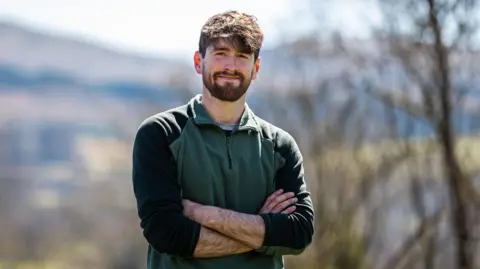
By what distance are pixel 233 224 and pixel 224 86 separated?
17.2 inches

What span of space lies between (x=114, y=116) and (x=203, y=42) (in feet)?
113

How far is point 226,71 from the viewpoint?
3129mm

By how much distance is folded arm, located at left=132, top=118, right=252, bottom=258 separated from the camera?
3027 mm

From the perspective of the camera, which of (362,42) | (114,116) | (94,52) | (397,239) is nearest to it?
(362,42)

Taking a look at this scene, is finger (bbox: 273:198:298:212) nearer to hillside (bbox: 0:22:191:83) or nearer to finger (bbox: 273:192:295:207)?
finger (bbox: 273:192:295:207)

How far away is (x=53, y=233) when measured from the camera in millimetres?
37656

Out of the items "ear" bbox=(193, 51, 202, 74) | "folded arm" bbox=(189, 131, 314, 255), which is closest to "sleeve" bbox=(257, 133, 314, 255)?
"folded arm" bbox=(189, 131, 314, 255)

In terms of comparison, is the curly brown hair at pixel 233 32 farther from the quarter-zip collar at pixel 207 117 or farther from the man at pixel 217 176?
the quarter-zip collar at pixel 207 117

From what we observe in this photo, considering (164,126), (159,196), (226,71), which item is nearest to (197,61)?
(226,71)

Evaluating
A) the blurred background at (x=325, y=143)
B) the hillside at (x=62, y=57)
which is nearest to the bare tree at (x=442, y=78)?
the blurred background at (x=325, y=143)

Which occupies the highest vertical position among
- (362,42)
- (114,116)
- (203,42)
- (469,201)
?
(203,42)

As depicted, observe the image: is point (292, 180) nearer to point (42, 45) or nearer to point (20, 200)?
point (20, 200)

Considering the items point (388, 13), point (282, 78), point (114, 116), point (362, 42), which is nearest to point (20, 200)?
point (114, 116)

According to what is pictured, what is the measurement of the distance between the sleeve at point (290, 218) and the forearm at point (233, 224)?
0.04m
